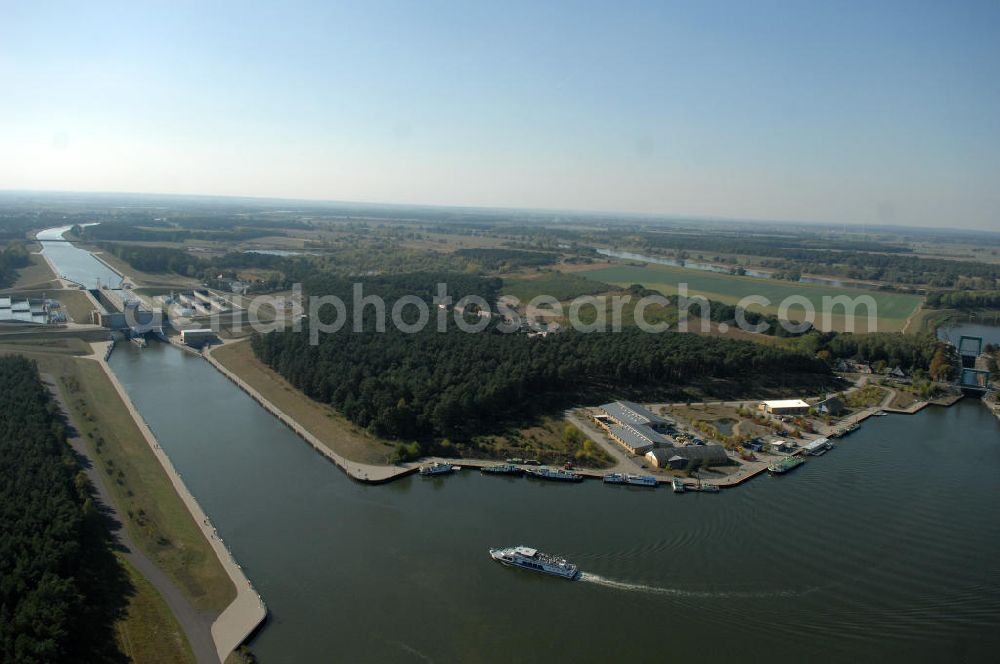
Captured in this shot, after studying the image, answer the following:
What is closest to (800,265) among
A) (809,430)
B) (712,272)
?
(712,272)

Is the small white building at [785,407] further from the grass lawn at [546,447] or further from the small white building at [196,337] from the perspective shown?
the small white building at [196,337]

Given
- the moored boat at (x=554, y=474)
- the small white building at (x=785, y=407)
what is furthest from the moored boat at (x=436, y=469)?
the small white building at (x=785, y=407)

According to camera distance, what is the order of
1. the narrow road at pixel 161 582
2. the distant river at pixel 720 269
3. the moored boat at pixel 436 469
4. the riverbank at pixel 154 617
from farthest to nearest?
the distant river at pixel 720 269, the moored boat at pixel 436 469, the narrow road at pixel 161 582, the riverbank at pixel 154 617

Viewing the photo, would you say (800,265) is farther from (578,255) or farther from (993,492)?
(993,492)

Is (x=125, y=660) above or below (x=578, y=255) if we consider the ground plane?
below

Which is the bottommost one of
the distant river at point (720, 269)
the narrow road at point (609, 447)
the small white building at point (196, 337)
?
the narrow road at point (609, 447)
